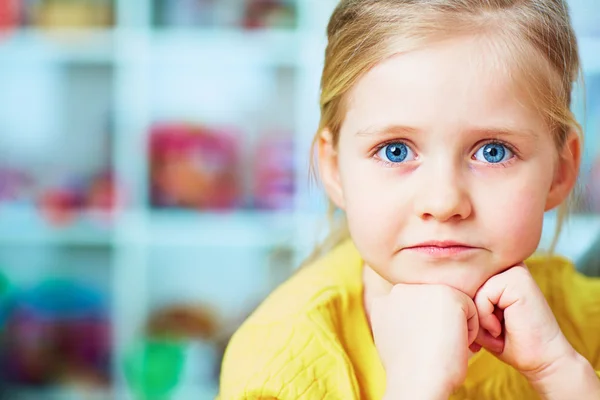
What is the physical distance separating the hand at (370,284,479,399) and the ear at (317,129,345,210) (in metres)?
0.18

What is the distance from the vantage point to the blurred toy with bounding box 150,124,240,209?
281 centimetres

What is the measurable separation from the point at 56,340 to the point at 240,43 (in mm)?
1225

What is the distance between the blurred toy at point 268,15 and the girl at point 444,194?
6.64 feet

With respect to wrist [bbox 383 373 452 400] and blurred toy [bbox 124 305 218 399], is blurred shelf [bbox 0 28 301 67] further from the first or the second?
wrist [bbox 383 373 452 400]

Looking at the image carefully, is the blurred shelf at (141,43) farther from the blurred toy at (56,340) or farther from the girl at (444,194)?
the girl at (444,194)

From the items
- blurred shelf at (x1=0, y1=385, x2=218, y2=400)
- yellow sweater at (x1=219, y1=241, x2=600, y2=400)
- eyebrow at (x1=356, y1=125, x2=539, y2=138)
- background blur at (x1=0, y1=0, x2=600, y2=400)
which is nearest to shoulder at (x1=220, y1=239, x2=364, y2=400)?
yellow sweater at (x1=219, y1=241, x2=600, y2=400)

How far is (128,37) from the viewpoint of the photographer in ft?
9.07

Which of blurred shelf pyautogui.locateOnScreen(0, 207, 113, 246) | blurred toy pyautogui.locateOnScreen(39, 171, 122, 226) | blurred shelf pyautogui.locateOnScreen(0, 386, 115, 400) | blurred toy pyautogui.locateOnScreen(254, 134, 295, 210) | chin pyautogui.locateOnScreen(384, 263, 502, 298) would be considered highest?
chin pyautogui.locateOnScreen(384, 263, 502, 298)

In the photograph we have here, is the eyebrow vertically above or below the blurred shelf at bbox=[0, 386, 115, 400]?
above

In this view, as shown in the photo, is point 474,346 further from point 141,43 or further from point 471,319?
point 141,43

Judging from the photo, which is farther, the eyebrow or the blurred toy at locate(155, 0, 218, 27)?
the blurred toy at locate(155, 0, 218, 27)

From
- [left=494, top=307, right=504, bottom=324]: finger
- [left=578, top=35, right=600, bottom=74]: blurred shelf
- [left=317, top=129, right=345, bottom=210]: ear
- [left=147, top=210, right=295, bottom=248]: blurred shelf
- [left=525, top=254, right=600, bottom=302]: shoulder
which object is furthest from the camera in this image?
[left=147, top=210, right=295, bottom=248]: blurred shelf

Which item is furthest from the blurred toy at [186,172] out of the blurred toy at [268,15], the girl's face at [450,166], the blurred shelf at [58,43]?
the girl's face at [450,166]

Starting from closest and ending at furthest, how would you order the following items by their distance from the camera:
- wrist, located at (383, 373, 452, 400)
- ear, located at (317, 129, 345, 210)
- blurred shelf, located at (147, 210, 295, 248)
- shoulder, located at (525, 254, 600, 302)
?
wrist, located at (383, 373, 452, 400), ear, located at (317, 129, 345, 210), shoulder, located at (525, 254, 600, 302), blurred shelf, located at (147, 210, 295, 248)
